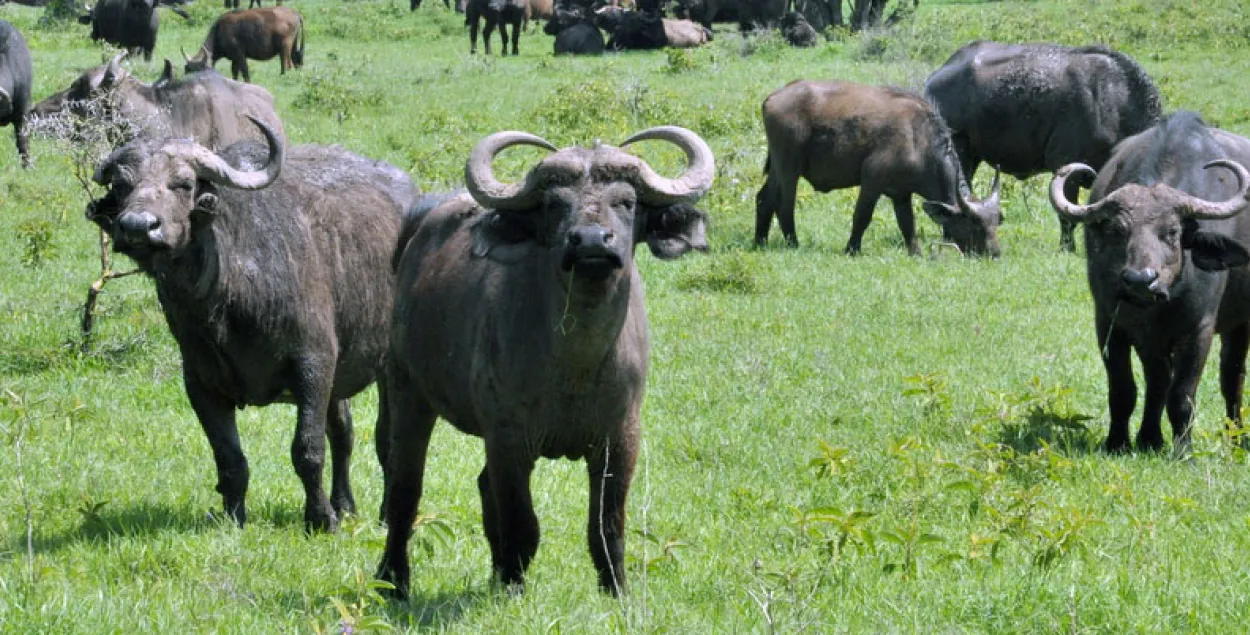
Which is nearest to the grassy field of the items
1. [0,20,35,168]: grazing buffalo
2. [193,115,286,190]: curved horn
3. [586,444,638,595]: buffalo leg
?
[586,444,638,595]: buffalo leg

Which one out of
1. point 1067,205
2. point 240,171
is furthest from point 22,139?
point 1067,205

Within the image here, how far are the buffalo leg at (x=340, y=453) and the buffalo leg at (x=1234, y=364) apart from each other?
498 cm

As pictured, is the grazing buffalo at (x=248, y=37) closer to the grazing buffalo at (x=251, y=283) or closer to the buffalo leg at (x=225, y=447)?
the grazing buffalo at (x=251, y=283)

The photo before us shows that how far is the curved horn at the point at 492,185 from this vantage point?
5234mm

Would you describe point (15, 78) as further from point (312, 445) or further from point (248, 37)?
point (312, 445)

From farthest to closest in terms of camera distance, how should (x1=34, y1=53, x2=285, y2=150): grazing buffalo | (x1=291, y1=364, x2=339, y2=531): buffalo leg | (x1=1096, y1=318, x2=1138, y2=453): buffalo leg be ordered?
(x1=34, y1=53, x2=285, y2=150): grazing buffalo → (x1=1096, y1=318, x2=1138, y2=453): buffalo leg → (x1=291, y1=364, x2=339, y2=531): buffalo leg

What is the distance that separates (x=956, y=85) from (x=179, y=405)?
34.2ft

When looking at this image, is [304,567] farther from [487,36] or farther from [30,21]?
[30,21]

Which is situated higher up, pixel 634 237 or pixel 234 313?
pixel 634 237

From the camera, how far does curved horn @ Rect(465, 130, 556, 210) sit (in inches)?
206

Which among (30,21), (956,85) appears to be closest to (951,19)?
(956,85)

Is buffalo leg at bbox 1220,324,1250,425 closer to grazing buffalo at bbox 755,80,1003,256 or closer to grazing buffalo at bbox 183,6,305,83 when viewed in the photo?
grazing buffalo at bbox 755,80,1003,256

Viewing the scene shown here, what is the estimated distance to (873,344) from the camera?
10.9 meters

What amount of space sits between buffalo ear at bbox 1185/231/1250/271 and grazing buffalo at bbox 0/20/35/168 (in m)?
14.3
